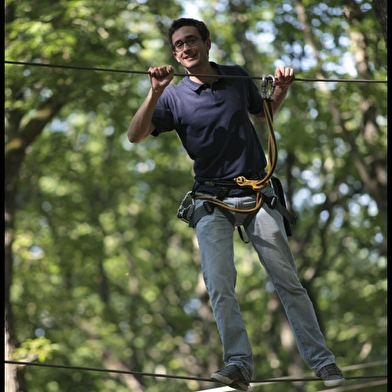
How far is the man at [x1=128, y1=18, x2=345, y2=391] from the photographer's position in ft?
12.8

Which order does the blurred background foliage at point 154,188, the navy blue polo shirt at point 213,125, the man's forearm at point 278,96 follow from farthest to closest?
the blurred background foliage at point 154,188
the man's forearm at point 278,96
the navy blue polo shirt at point 213,125

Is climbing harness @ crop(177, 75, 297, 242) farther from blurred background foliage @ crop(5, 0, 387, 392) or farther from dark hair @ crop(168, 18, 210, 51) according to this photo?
blurred background foliage @ crop(5, 0, 387, 392)

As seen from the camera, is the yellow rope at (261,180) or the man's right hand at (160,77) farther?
the yellow rope at (261,180)

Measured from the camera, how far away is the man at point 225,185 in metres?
3.90

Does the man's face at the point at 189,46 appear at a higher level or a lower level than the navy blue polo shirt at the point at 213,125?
higher

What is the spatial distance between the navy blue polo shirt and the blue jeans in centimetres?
18

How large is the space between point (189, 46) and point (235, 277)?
1244 millimetres

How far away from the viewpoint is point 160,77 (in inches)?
150

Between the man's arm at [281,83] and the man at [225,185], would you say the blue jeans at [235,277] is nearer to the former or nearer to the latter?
the man at [225,185]

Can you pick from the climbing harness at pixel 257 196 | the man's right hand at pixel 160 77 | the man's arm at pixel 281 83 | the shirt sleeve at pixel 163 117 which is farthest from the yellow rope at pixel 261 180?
the man's right hand at pixel 160 77

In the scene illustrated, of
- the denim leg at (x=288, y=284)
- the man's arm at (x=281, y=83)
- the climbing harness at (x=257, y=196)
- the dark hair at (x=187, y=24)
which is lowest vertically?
the denim leg at (x=288, y=284)

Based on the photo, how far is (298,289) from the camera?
401 centimetres

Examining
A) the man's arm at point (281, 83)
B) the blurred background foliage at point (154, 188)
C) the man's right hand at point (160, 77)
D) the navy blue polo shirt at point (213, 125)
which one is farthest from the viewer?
the blurred background foliage at point (154, 188)

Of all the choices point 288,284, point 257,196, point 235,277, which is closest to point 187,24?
point 257,196
